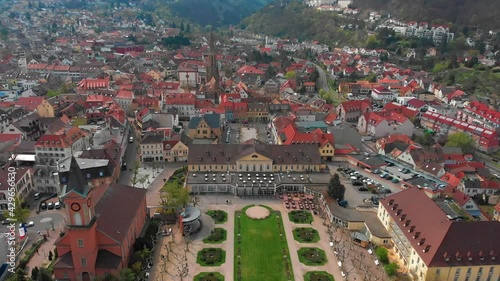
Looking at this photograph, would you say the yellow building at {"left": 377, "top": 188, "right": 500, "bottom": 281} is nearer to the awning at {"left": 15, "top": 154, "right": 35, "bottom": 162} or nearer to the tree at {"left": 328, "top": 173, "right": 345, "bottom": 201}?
the tree at {"left": 328, "top": 173, "right": 345, "bottom": 201}

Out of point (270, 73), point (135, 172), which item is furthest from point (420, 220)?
point (270, 73)

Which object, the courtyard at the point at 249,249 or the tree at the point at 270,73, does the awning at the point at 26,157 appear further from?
the tree at the point at 270,73

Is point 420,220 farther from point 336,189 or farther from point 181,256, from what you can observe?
point 181,256

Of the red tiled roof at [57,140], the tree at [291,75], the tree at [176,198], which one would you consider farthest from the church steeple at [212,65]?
the tree at [176,198]

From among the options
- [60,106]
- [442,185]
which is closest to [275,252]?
[442,185]

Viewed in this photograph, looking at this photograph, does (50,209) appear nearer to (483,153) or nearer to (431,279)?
(431,279)
